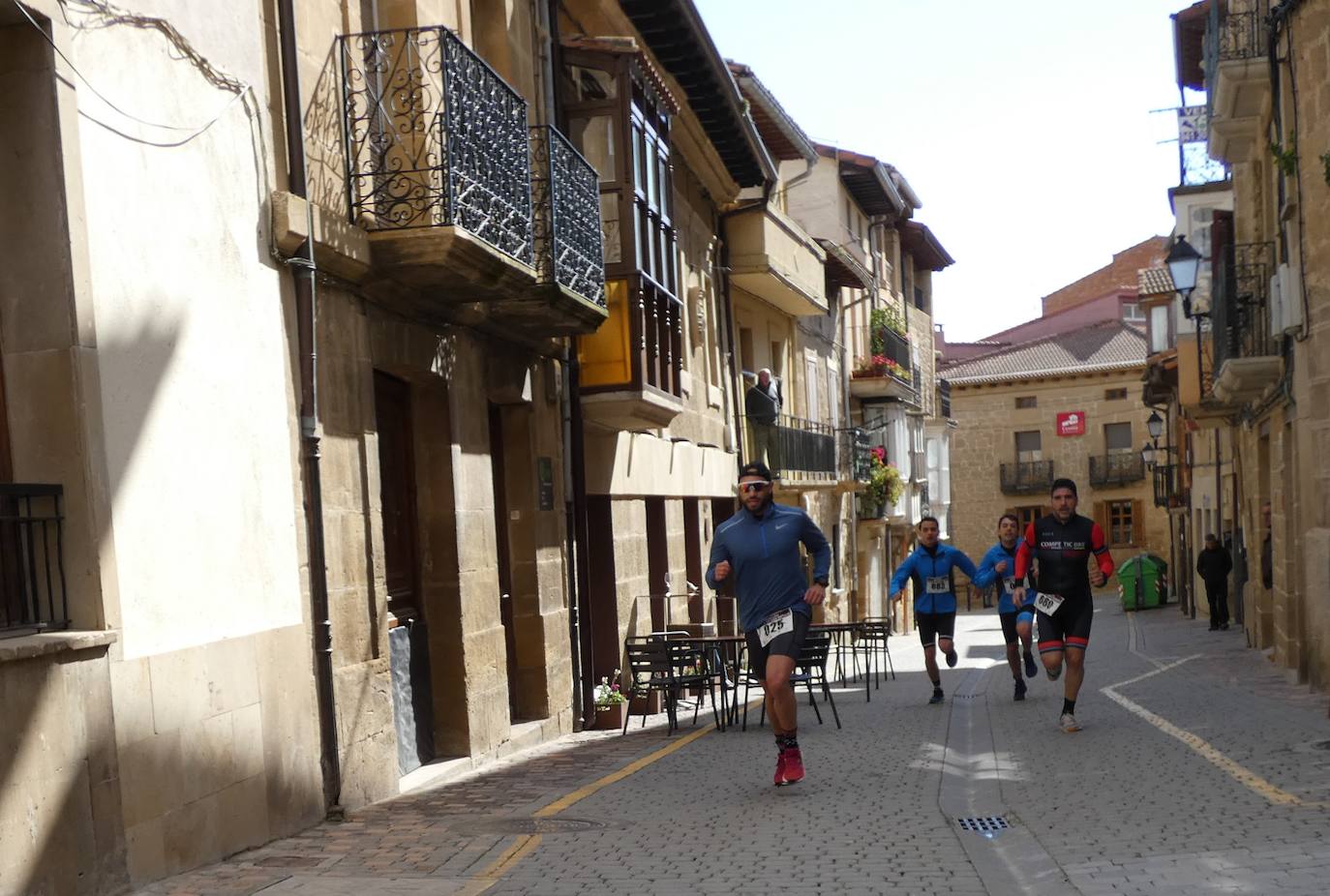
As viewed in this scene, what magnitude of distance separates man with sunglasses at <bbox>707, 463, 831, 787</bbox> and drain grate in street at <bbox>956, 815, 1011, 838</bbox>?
130 centimetres

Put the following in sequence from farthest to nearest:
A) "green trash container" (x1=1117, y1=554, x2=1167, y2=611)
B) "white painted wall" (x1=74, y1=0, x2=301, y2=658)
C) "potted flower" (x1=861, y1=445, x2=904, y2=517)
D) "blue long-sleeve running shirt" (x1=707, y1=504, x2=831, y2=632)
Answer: "green trash container" (x1=1117, y1=554, x2=1167, y2=611)
"potted flower" (x1=861, y1=445, x2=904, y2=517)
"blue long-sleeve running shirt" (x1=707, y1=504, x2=831, y2=632)
"white painted wall" (x1=74, y1=0, x2=301, y2=658)

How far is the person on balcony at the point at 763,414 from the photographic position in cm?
2764

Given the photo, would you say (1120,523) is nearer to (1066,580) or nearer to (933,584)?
(933,584)

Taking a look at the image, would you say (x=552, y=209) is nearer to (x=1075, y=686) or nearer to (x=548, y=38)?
(x=548, y=38)

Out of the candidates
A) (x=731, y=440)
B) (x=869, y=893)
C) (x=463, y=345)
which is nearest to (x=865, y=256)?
(x=731, y=440)

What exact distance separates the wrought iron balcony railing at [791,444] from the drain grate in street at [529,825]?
18.5 m

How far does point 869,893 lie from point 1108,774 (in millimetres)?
3472

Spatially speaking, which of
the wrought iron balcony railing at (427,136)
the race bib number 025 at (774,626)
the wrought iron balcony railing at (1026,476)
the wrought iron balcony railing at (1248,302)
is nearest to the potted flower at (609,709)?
the wrought iron balcony railing at (427,136)

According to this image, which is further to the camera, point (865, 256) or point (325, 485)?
point (865, 256)

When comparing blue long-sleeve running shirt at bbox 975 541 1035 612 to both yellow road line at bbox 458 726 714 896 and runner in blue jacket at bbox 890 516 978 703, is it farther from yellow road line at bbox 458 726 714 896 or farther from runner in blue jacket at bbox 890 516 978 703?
yellow road line at bbox 458 726 714 896

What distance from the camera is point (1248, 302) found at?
63.4 ft

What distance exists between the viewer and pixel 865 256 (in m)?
42.6

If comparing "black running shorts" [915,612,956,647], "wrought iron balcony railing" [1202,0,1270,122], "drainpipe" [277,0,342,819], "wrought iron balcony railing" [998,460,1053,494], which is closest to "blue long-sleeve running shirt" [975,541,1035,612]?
"black running shorts" [915,612,956,647]

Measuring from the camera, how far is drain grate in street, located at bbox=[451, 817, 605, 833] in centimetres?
833
